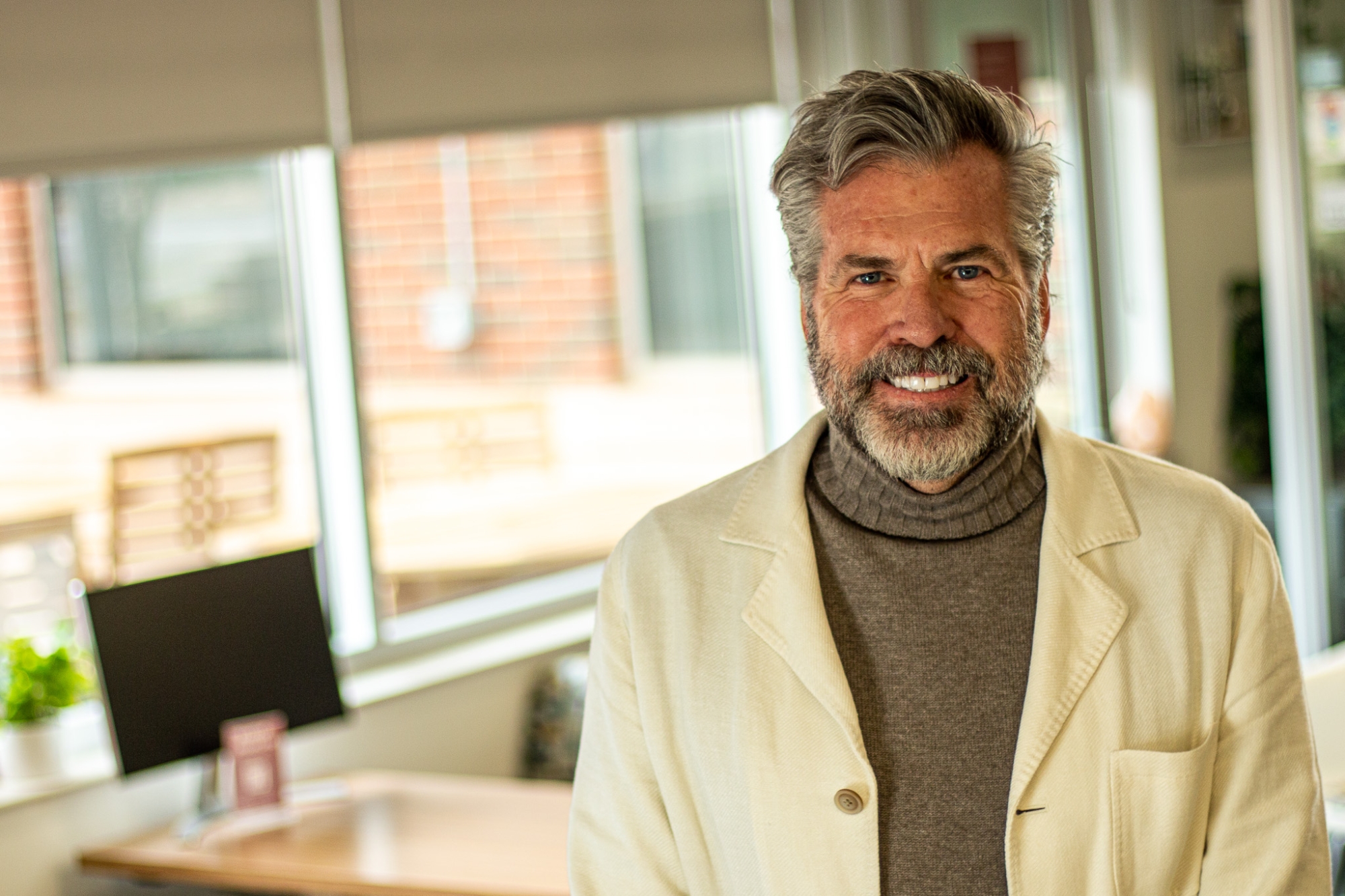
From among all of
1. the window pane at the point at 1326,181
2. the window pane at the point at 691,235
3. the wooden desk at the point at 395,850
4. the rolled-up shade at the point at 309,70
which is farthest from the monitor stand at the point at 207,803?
the window pane at the point at 1326,181

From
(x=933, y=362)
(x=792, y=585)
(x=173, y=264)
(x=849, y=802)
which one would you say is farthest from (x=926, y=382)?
(x=173, y=264)

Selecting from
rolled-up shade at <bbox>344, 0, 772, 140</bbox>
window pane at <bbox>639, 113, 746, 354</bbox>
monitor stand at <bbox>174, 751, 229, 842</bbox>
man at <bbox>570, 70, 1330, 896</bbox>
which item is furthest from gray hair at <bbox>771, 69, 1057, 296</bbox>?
window pane at <bbox>639, 113, 746, 354</bbox>

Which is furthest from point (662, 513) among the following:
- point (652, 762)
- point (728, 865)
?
point (728, 865)

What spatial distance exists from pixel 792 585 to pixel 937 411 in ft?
0.72

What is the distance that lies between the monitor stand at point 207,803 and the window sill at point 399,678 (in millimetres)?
170

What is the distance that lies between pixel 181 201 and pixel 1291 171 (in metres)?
3.14

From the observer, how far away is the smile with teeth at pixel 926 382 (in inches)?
57.6

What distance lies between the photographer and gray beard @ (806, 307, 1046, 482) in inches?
57.6

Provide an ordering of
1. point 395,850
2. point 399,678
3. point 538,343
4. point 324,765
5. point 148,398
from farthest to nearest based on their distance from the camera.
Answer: point 538,343 < point 399,678 < point 148,398 < point 324,765 < point 395,850

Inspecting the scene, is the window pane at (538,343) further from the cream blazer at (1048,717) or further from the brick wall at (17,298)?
the cream blazer at (1048,717)

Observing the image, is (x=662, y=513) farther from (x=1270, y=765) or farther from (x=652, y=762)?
(x=1270, y=765)

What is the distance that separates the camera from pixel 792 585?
1.51 meters

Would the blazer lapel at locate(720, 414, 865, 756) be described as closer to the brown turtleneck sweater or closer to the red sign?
the brown turtleneck sweater

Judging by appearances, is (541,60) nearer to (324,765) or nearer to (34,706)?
(324,765)
